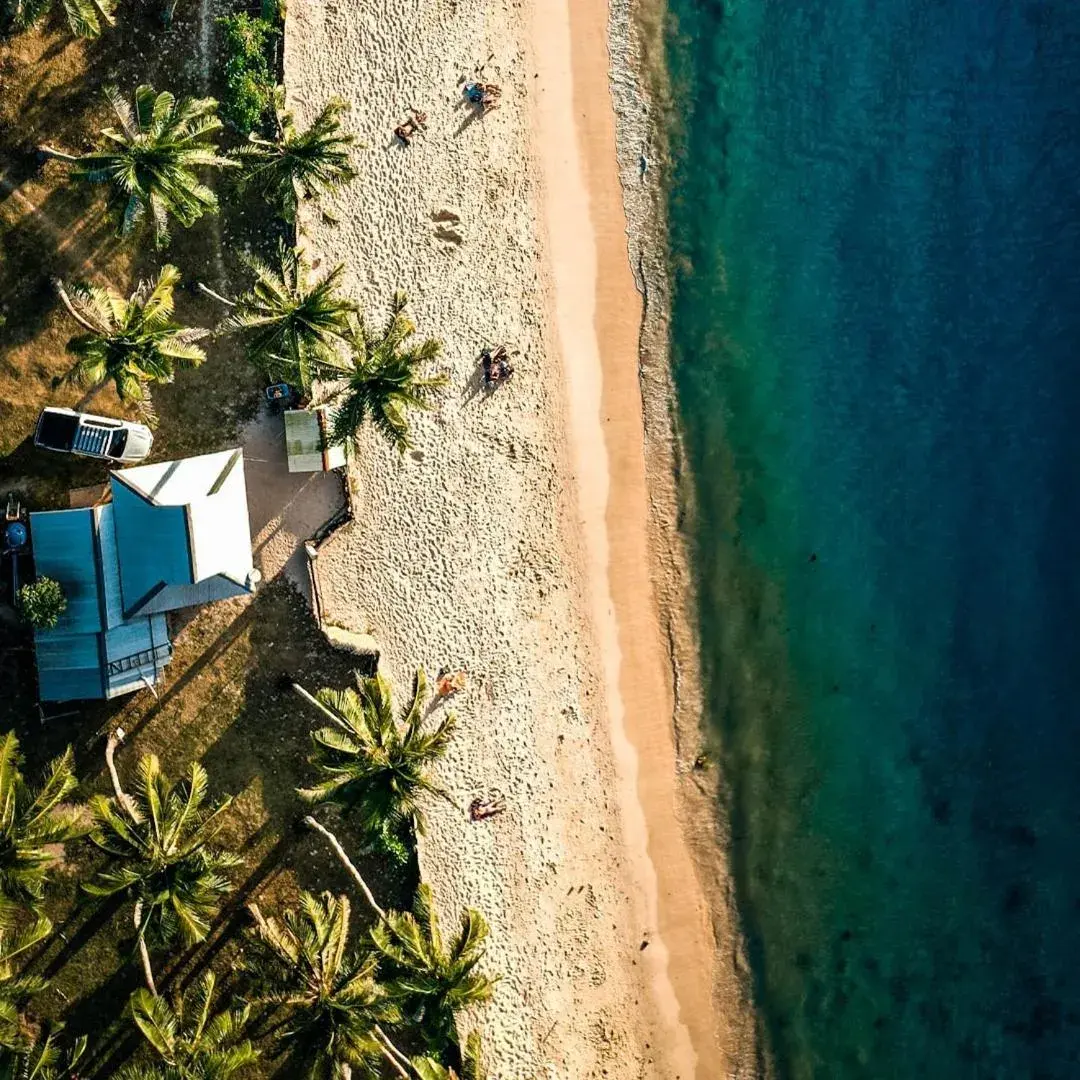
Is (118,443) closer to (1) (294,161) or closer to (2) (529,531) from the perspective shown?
(1) (294,161)

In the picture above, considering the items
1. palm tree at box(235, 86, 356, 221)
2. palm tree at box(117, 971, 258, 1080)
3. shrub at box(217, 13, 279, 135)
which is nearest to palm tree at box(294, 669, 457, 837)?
palm tree at box(117, 971, 258, 1080)

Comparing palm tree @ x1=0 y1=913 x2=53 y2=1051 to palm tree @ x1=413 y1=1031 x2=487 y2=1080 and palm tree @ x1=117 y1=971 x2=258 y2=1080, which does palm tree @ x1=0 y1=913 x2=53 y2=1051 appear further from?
palm tree @ x1=413 y1=1031 x2=487 y2=1080

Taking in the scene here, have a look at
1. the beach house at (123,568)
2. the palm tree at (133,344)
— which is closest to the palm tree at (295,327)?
the palm tree at (133,344)

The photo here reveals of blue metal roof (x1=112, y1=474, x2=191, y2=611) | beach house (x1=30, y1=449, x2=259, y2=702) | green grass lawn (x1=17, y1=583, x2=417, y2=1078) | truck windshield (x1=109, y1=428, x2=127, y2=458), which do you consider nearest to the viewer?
blue metal roof (x1=112, y1=474, x2=191, y2=611)

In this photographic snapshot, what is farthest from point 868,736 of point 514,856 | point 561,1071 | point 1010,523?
point 561,1071

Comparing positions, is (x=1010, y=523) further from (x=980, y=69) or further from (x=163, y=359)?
(x=163, y=359)
